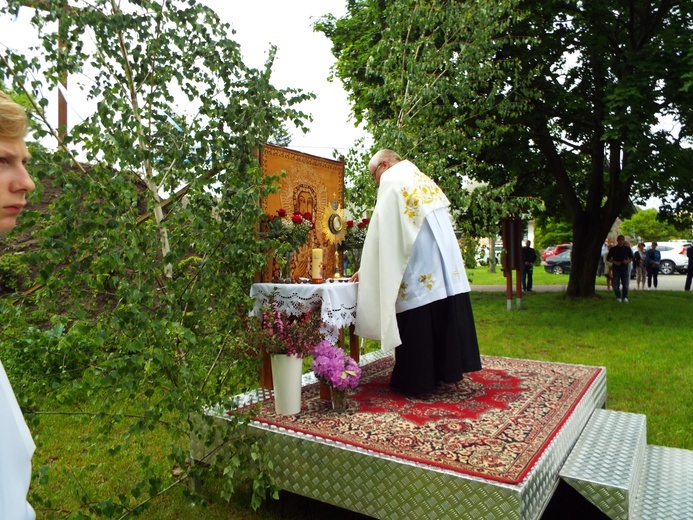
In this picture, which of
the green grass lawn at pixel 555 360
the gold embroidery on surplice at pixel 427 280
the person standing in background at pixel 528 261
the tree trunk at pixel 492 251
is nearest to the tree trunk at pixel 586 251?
the green grass lawn at pixel 555 360

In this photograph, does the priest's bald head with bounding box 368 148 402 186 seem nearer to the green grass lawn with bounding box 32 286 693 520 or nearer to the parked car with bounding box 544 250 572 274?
the green grass lawn with bounding box 32 286 693 520

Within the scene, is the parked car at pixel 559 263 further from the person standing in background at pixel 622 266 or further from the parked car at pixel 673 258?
the person standing in background at pixel 622 266

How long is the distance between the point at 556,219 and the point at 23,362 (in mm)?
14774

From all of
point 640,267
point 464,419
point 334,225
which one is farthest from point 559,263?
point 464,419

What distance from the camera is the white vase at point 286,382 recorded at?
12.9 ft

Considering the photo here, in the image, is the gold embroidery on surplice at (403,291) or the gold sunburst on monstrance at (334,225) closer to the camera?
the gold embroidery on surplice at (403,291)

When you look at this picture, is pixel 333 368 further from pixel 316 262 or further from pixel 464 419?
pixel 316 262

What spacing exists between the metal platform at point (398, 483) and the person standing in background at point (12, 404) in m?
2.28

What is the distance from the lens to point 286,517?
3543 mm

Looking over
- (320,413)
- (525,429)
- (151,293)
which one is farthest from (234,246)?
(525,429)

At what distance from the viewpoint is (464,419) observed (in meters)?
3.79

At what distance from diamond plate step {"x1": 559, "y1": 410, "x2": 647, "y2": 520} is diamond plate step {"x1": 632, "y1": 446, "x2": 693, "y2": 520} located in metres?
0.11

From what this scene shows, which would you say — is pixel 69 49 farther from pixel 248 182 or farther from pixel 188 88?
pixel 248 182

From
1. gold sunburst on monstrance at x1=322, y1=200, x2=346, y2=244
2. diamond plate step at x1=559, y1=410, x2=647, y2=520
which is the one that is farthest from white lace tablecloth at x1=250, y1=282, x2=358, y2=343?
diamond plate step at x1=559, y1=410, x2=647, y2=520
